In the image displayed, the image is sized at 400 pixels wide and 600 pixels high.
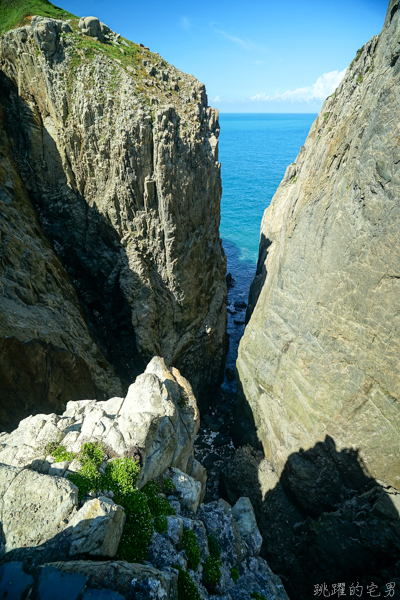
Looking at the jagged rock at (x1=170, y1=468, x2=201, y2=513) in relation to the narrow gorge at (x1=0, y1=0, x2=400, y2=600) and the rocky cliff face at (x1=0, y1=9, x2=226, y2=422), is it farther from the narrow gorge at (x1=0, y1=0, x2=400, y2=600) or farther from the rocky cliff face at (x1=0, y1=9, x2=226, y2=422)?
the rocky cliff face at (x1=0, y1=9, x2=226, y2=422)

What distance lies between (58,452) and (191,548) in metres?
5.88

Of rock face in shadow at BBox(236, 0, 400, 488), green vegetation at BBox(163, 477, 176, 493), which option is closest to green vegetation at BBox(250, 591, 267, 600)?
green vegetation at BBox(163, 477, 176, 493)

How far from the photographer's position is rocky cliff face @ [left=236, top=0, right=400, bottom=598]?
48.4ft

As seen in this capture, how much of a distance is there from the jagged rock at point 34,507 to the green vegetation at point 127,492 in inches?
30.3

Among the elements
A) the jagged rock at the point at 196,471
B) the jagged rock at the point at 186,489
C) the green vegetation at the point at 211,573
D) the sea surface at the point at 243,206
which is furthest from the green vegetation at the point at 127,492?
the sea surface at the point at 243,206

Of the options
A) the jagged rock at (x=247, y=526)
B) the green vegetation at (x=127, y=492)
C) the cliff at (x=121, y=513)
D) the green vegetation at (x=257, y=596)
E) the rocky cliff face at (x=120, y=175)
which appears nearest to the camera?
the cliff at (x=121, y=513)

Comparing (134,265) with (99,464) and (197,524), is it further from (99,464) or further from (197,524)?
(197,524)

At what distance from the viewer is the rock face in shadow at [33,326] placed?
1558cm

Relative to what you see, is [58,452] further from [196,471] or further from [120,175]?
[120,175]

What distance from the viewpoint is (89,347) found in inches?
826

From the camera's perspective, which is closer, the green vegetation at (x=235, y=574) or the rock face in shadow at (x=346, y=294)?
the green vegetation at (x=235, y=574)

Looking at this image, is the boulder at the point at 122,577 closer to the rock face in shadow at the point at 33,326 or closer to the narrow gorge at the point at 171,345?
the narrow gorge at the point at 171,345

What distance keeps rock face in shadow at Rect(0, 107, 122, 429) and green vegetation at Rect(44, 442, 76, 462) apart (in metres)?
5.78

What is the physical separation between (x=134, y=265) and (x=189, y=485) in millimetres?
15750
